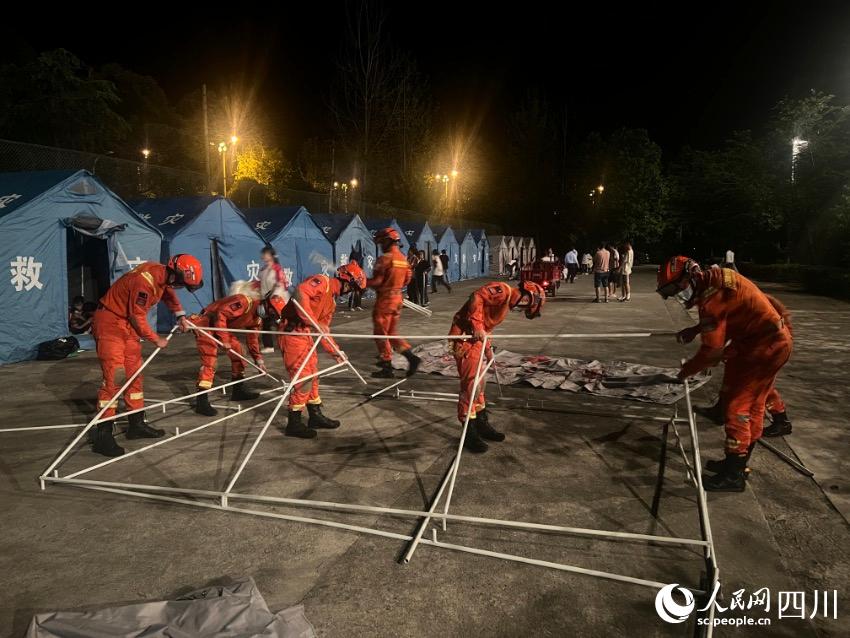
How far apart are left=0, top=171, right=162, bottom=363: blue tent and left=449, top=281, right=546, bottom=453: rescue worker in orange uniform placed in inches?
337

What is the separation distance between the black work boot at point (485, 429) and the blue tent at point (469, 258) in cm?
2598

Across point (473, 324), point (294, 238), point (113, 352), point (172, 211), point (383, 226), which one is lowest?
point (113, 352)

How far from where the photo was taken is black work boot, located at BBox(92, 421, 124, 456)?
17.7 ft

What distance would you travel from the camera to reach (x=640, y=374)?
8367 mm

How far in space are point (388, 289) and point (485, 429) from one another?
339 centimetres

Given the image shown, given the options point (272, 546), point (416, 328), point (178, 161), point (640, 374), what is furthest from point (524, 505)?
point (178, 161)

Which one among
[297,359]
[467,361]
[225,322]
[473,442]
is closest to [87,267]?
[225,322]

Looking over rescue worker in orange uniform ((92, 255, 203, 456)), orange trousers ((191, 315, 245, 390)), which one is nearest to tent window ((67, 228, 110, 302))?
orange trousers ((191, 315, 245, 390))

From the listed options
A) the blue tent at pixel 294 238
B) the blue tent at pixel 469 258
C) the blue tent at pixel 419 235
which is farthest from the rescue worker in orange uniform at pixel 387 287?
the blue tent at pixel 469 258

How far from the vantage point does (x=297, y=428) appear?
5.92 metres

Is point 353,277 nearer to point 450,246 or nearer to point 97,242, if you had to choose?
point 97,242

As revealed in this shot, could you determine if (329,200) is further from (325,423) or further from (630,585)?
(630,585)

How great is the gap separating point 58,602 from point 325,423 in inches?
129

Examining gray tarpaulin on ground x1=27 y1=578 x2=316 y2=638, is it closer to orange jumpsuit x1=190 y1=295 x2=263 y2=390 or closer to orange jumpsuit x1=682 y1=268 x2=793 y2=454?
orange jumpsuit x1=682 y1=268 x2=793 y2=454
